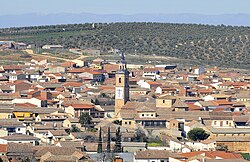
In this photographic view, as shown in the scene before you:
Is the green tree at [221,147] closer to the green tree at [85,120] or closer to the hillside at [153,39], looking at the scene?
the green tree at [85,120]

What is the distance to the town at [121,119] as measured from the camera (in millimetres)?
49438

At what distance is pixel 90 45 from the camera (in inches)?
5305

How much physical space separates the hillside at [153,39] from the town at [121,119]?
38.8 metres

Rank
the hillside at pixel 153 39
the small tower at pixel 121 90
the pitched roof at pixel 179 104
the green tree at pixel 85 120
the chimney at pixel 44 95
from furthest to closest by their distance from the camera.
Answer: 1. the hillside at pixel 153 39
2. the chimney at pixel 44 95
3. the pitched roof at pixel 179 104
4. the small tower at pixel 121 90
5. the green tree at pixel 85 120

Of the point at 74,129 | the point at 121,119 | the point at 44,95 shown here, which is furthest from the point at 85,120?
the point at 44,95

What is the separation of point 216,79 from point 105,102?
97.7 ft

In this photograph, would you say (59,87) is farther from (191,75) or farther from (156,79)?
(191,75)

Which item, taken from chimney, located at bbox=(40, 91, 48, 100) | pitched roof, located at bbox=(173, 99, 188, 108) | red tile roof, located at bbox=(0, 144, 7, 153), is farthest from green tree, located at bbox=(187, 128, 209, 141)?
chimney, located at bbox=(40, 91, 48, 100)

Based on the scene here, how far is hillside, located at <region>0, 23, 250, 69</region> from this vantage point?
134 meters

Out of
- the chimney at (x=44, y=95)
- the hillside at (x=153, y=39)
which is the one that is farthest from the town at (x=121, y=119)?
the hillside at (x=153, y=39)

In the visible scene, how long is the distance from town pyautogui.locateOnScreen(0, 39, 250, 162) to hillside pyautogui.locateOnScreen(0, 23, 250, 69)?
3883 centimetres

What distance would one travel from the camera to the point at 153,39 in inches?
5576

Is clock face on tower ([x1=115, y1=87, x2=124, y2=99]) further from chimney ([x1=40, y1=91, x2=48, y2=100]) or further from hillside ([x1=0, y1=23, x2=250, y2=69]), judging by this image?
hillside ([x1=0, y1=23, x2=250, y2=69])

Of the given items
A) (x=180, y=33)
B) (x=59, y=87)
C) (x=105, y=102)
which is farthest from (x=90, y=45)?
(x=105, y=102)
